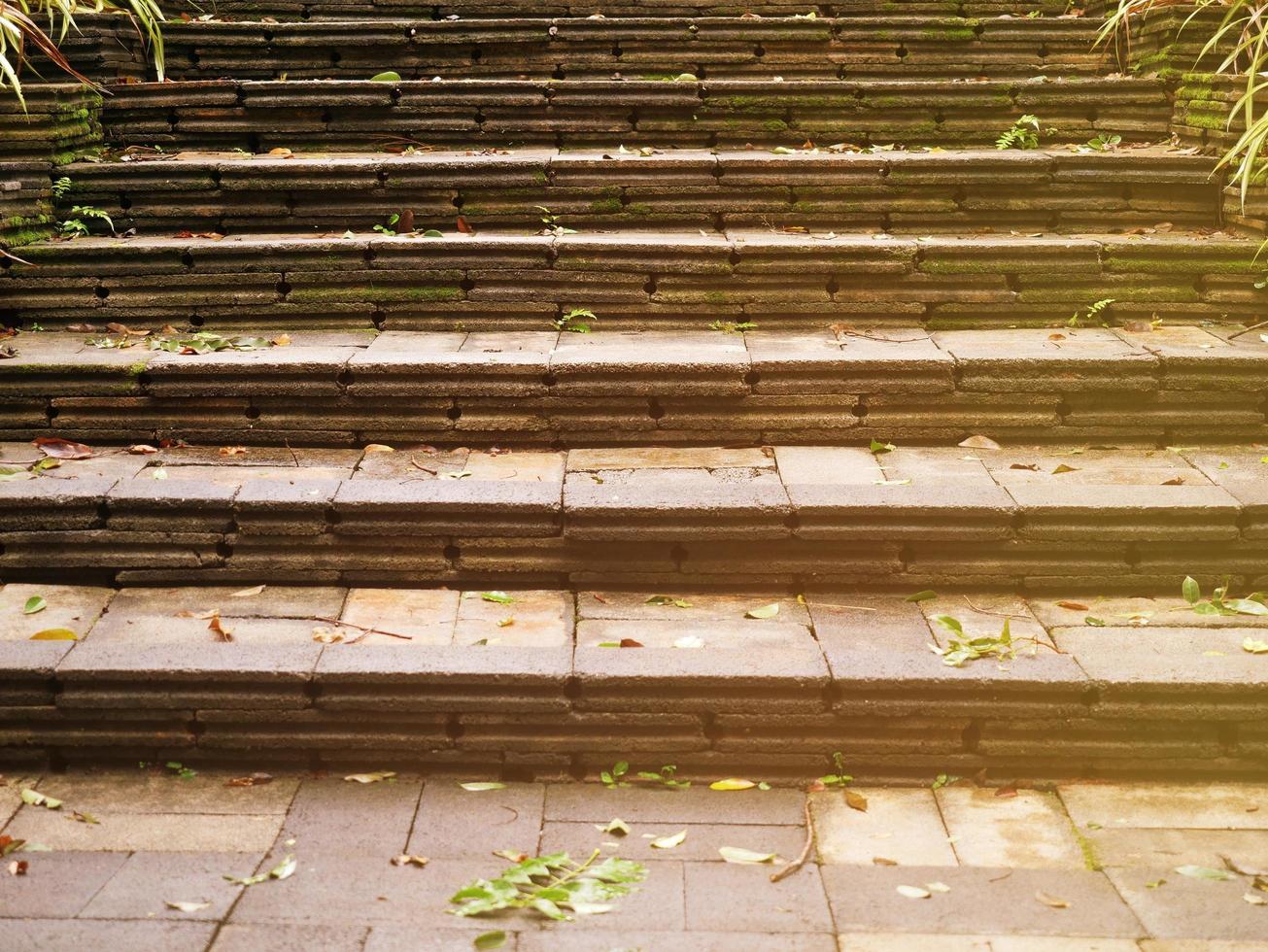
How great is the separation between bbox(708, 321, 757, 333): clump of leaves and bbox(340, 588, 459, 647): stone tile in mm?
1586

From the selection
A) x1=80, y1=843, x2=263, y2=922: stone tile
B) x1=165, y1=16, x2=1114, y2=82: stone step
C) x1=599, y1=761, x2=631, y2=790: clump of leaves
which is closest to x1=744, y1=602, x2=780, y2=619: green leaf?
x1=599, y1=761, x2=631, y2=790: clump of leaves

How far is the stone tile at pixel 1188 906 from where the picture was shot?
262cm

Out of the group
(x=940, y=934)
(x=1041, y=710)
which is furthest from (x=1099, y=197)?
(x=940, y=934)

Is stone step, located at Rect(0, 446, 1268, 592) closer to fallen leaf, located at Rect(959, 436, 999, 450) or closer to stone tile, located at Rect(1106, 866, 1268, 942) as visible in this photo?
fallen leaf, located at Rect(959, 436, 999, 450)

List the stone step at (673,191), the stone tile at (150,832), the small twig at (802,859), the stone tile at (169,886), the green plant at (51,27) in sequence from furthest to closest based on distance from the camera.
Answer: the stone step at (673,191)
the green plant at (51,27)
the stone tile at (150,832)
the small twig at (802,859)
the stone tile at (169,886)

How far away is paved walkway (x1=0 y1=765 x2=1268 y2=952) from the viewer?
263 centimetres

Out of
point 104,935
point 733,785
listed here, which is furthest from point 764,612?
point 104,935

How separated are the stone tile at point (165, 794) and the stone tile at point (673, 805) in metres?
0.77

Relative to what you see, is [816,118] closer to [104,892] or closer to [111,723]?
[111,723]

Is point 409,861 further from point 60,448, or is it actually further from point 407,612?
point 60,448

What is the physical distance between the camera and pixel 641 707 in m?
3.20

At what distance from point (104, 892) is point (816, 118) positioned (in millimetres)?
4291

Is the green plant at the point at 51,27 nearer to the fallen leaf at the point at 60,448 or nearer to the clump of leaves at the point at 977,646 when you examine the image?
the fallen leaf at the point at 60,448

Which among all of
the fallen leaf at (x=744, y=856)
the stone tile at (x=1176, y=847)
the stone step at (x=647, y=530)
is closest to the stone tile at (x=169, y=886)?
the stone step at (x=647, y=530)
